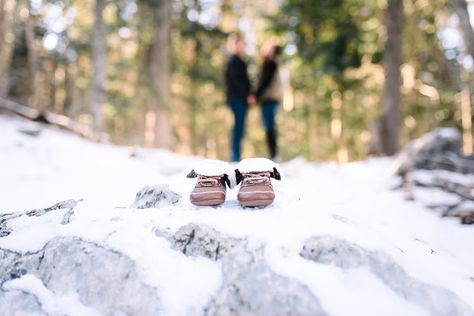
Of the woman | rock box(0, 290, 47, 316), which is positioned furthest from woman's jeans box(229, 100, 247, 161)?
rock box(0, 290, 47, 316)

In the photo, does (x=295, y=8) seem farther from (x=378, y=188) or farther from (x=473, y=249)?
(x=473, y=249)

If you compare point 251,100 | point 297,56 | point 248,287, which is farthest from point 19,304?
point 297,56

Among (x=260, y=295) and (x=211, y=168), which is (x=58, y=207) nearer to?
(x=211, y=168)

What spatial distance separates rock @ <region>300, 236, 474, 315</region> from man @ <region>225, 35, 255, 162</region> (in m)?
4.71

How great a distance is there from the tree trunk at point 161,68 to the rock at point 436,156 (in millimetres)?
6808

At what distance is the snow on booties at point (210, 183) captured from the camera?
233 cm

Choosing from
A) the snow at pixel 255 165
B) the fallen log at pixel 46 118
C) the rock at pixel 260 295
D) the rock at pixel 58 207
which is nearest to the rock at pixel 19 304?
the rock at pixel 58 207

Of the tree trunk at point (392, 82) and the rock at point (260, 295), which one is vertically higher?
the tree trunk at point (392, 82)

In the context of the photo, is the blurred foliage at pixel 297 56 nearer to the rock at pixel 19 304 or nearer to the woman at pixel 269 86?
the woman at pixel 269 86

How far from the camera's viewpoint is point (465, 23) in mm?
3914

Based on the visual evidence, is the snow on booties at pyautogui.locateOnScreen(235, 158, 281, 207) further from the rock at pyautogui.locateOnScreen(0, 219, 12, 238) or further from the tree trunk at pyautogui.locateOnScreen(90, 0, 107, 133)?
the tree trunk at pyautogui.locateOnScreen(90, 0, 107, 133)

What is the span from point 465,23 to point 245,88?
337 centimetres

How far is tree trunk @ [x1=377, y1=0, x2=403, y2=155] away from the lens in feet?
26.6

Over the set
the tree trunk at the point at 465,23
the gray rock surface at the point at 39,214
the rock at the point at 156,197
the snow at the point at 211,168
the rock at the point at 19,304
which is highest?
the tree trunk at the point at 465,23
